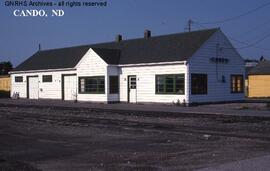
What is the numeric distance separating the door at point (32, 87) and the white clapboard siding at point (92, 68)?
27.9ft


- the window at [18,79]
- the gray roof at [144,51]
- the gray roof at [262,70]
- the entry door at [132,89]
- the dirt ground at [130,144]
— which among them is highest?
the gray roof at [144,51]

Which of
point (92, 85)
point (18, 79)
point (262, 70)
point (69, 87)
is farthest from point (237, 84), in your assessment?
point (18, 79)

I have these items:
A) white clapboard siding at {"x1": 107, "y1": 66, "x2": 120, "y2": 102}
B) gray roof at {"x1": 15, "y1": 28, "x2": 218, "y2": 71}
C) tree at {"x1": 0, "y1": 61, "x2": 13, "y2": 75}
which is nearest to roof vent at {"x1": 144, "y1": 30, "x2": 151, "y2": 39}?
gray roof at {"x1": 15, "y1": 28, "x2": 218, "y2": 71}

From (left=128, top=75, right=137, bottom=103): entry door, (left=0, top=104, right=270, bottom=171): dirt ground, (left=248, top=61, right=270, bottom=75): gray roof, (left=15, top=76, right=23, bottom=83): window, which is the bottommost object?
(left=0, top=104, right=270, bottom=171): dirt ground

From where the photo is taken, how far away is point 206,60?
35875mm

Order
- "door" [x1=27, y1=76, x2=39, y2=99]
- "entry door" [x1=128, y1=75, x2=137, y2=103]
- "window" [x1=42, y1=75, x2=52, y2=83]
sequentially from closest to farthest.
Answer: "entry door" [x1=128, y1=75, x2=137, y2=103]
"window" [x1=42, y1=75, x2=52, y2=83]
"door" [x1=27, y1=76, x2=39, y2=99]

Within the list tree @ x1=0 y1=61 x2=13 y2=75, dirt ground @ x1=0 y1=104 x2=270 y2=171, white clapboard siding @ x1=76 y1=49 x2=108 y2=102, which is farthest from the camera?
tree @ x1=0 y1=61 x2=13 y2=75

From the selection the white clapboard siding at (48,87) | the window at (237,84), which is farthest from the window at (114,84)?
the window at (237,84)

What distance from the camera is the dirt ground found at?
1088 cm

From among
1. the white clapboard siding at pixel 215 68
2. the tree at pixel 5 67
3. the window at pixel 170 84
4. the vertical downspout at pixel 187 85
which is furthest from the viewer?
the tree at pixel 5 67

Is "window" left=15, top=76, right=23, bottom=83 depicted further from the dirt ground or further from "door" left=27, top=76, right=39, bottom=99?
the dirt ground

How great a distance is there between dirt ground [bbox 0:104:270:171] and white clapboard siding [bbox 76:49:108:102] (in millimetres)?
18243

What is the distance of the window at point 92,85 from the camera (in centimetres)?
4003

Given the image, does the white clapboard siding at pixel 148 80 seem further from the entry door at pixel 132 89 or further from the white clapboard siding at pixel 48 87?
the white clapboard siding at pixel 48 87
